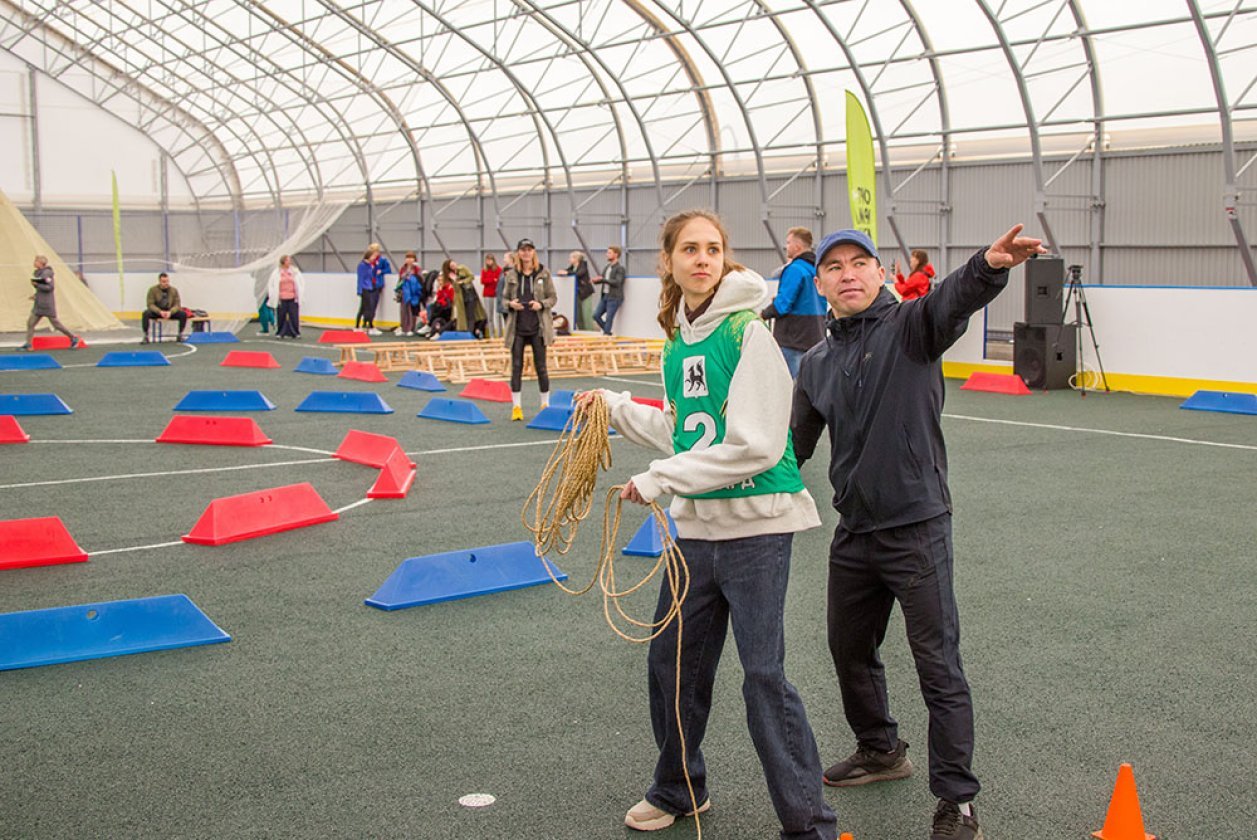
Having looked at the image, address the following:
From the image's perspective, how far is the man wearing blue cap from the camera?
3656mm

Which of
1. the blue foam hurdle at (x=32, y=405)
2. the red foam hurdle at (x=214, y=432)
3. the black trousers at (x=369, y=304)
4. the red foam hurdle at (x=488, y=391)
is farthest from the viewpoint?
the black trousers at (x=369, y=304)

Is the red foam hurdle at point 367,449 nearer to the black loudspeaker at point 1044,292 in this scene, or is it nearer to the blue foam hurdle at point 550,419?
the blue foam hurdle at point 550,419

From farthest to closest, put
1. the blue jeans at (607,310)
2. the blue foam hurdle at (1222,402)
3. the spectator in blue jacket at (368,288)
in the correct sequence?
the spectator in blue jacket at (368,288), the blue jeans at (607,310), the blue foam hurdle at (1222,402)

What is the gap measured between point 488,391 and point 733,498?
12648 mm

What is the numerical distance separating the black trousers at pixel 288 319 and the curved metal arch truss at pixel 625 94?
5.56 metres

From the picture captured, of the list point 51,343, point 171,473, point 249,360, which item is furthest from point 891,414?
point 51,343

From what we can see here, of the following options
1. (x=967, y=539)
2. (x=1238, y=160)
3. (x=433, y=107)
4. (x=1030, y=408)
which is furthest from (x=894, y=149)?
(x=967, y=539)

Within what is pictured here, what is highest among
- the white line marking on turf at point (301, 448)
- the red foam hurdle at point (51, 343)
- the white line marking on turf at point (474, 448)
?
the red foam hurdle at point (51, 343)

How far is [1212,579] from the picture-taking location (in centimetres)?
677

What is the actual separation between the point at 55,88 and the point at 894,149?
2664 centimetres

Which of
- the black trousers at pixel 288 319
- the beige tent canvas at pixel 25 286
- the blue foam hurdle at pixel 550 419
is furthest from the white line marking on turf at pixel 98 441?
the black trousers at pixel 288 319

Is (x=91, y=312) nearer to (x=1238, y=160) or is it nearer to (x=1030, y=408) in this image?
(x=1030, y=408)

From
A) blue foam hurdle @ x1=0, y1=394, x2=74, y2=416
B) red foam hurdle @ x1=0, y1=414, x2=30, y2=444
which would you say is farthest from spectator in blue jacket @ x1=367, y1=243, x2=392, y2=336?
red foam hurdle @ x1=0, y1=414, x2=30, y2=444

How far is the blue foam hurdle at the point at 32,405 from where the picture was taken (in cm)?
1397
